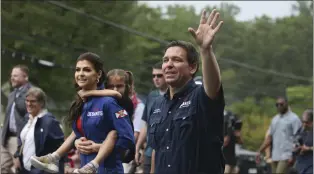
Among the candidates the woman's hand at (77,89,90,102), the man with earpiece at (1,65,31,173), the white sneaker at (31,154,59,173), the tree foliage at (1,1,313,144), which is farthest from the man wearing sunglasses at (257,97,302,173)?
the tree foliage at (1,1,313,144)

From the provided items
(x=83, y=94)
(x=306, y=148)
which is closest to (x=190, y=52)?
(x=83, y=94)

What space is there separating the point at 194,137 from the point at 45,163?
5.76 feet

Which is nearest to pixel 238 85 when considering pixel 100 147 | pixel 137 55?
pixel 137 55

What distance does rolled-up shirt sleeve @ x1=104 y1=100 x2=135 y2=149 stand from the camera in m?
7.05

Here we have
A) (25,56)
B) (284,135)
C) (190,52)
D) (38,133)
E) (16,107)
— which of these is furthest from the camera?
(25,56)

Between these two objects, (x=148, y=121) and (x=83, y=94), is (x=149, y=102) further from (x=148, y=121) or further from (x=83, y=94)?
(x=83, y=94)

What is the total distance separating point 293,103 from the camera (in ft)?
212

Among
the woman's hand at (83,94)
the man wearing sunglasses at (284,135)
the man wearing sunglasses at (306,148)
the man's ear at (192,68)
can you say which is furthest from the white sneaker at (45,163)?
the man wearing sunglasses at (284,135)

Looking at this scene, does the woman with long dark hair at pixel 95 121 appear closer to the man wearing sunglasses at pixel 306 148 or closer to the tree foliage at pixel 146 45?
the man wearing sunglasses at pixel 306 148

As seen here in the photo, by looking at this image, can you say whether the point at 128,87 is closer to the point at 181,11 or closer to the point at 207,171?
the point at 207,171

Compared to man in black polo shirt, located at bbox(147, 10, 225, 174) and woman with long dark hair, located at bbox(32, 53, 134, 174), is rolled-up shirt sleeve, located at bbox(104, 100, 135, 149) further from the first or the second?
man in black polo shirt, located at bbox(147, 10, 225, 174)

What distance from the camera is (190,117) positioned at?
230 inches

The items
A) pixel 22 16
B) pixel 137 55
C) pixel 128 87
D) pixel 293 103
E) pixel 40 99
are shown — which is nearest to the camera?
pixel 128 87

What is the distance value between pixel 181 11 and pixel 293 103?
2694 centimetres
